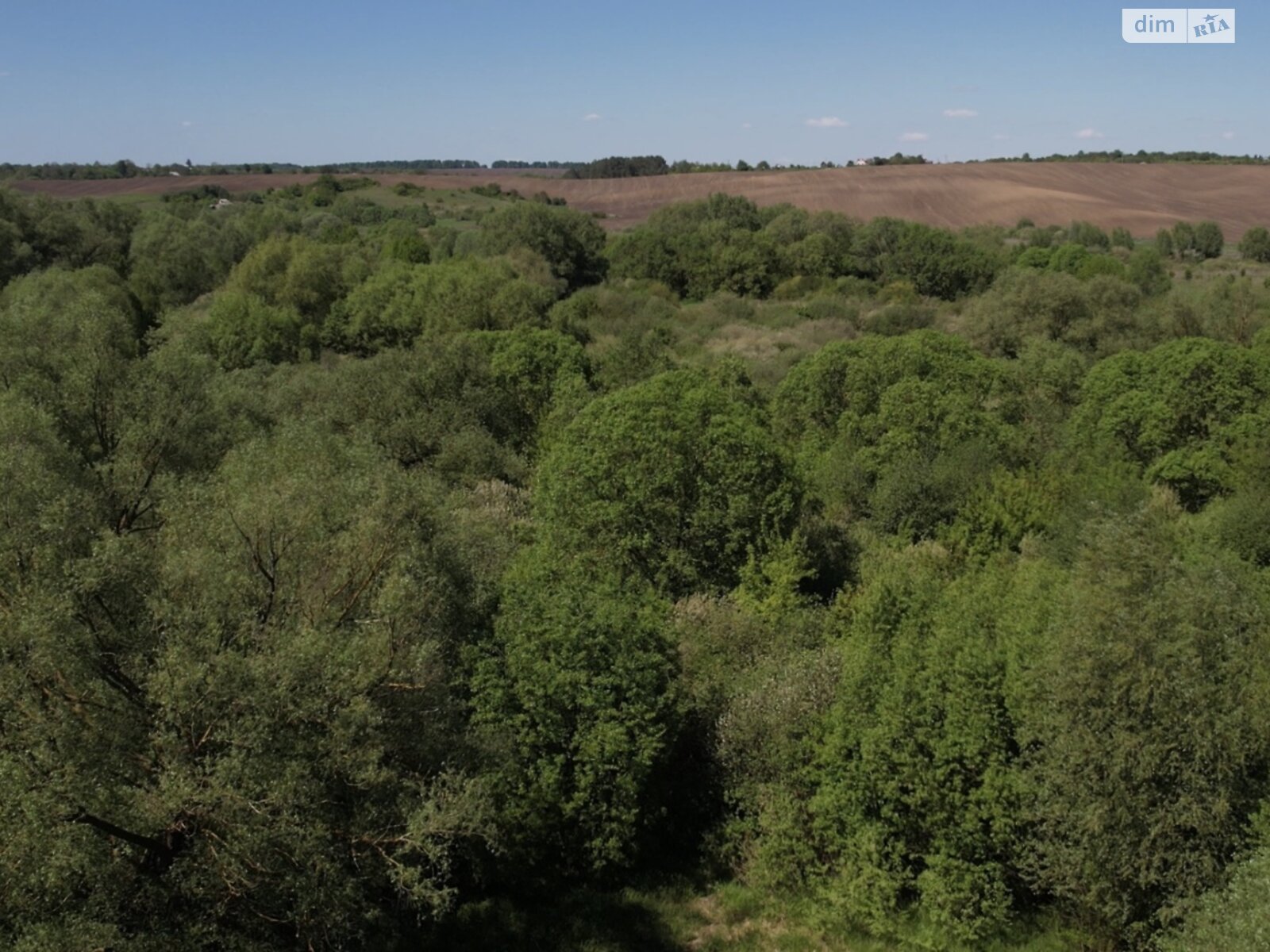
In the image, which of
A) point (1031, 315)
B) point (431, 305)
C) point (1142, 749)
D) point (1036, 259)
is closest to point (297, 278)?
point (431, 305)

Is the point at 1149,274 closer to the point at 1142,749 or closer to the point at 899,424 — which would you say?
the point at 899,424

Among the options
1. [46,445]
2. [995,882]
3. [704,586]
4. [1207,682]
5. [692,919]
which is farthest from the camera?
[704,586]

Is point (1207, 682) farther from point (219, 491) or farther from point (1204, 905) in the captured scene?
point (219, 491)

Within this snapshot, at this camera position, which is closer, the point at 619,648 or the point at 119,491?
the point at 619,648

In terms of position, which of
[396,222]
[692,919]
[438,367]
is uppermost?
[396,222]

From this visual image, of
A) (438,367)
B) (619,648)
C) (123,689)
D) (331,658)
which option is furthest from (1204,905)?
(438,367)

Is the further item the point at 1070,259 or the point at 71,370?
the point at 1070,259
